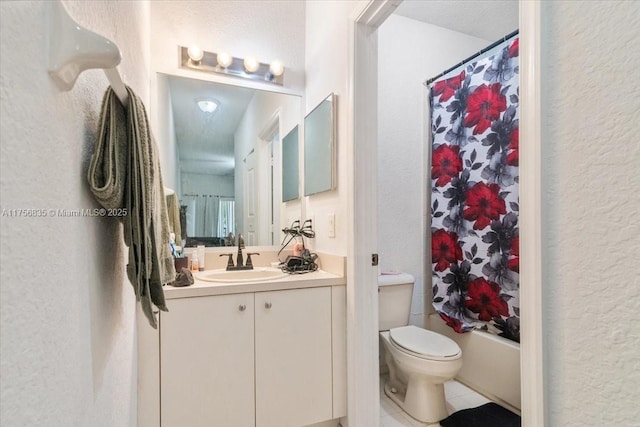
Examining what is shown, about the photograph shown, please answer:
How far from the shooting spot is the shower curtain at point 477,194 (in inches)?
70.6

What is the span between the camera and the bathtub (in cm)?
168

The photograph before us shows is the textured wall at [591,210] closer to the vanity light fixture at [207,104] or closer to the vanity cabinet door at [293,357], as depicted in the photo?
the vanity cabinet door at [293,357]

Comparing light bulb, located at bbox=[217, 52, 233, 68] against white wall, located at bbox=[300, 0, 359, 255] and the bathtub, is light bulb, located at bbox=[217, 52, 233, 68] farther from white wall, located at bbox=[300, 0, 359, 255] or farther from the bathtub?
A: the bathtub

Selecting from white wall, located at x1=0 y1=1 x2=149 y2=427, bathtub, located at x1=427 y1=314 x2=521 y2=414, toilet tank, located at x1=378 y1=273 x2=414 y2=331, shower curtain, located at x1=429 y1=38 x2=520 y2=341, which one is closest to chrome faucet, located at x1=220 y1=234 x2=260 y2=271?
toilet tank, located at x1=378 y1=273 x2=414 y2=331

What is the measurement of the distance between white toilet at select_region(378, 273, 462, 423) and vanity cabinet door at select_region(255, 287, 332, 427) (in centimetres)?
47

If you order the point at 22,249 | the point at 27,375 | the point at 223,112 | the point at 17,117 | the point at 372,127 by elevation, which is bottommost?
the point at 27,375

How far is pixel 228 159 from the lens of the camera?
1952mm

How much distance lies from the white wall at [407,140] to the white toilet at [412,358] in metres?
0.25

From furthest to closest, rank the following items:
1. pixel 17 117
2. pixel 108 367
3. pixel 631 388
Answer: pixel 108 367, pixel 631 388, pixel 17 117

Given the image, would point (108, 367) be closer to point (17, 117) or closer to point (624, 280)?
point (17, 117)

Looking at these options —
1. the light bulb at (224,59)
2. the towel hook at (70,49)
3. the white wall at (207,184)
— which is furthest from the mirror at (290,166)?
the towel hook at (70,49)

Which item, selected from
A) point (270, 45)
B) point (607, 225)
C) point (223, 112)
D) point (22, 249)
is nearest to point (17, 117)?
point (22, 249)

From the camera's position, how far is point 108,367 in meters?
0.71

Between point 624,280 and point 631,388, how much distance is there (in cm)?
17
